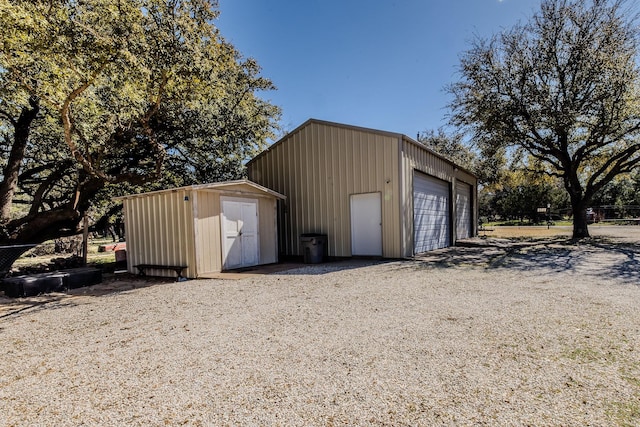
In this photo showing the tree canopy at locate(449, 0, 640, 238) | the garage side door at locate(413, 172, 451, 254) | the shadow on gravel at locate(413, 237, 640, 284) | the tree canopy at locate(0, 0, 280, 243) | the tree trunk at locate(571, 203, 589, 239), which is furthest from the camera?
the tree trunk at locate(571, 203, 589, 239)

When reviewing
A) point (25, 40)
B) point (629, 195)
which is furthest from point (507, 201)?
point (25, 40)

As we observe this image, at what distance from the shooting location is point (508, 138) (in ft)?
43.2

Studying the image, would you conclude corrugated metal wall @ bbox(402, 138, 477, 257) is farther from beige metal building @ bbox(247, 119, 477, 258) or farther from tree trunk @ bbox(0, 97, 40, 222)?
tree trunk @ bbox(0, 97, 40, 222)

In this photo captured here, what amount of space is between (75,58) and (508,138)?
14314 millimetres

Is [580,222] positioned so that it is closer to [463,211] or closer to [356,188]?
[463,211]

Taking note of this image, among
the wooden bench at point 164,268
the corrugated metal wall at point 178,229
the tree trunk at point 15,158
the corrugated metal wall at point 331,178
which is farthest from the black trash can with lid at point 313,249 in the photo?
the tree trunk at point 15,158

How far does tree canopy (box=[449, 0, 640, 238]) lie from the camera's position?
11391mm

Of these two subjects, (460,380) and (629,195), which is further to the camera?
(629,195)

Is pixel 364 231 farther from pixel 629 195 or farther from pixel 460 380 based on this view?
pixel 629 195

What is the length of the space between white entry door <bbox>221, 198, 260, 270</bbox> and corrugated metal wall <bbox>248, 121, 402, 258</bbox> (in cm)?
227

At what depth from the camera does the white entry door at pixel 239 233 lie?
8.76 metres

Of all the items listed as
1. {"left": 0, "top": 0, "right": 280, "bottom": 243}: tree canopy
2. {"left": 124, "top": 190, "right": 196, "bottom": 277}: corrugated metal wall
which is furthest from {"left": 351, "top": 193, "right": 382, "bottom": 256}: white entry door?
{"left": 0, "top": 0, "right": 280, "bottom": 243}: tree canopy

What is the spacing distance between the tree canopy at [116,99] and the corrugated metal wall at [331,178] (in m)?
2.38

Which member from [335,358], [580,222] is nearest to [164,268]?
[335,358]
